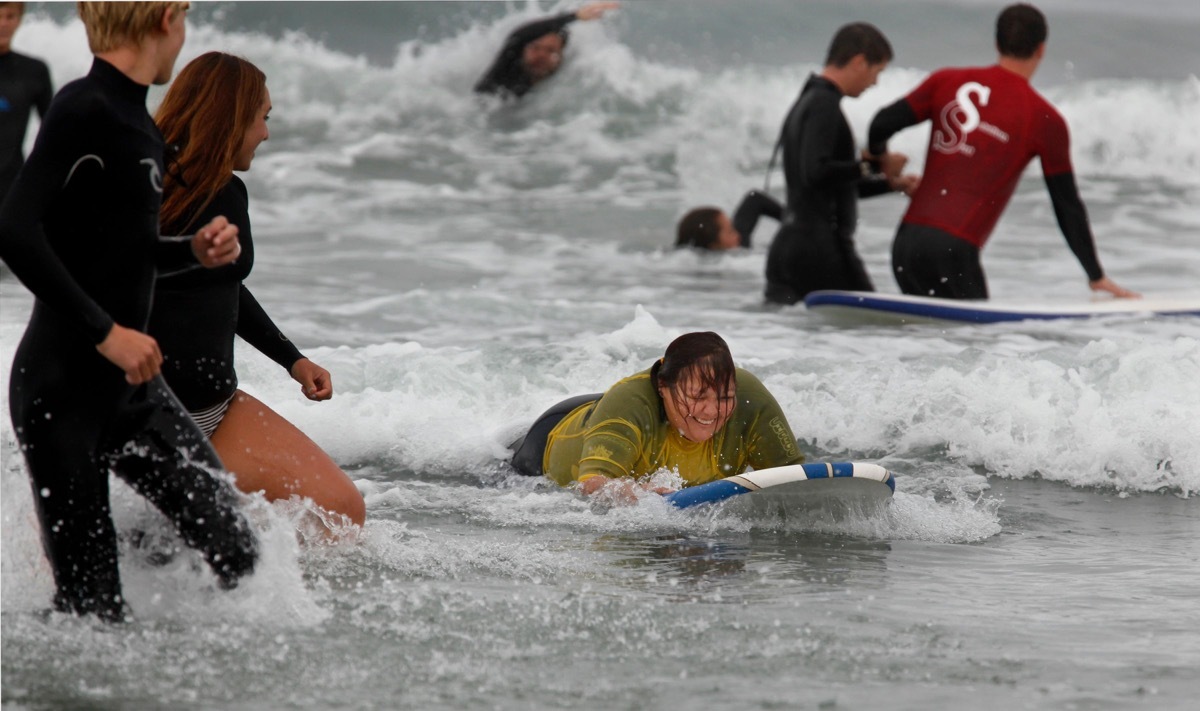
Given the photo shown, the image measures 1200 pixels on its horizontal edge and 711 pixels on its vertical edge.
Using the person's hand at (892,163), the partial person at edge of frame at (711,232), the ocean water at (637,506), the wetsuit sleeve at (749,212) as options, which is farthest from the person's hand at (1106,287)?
the partial person at edge of frame at (711,232)

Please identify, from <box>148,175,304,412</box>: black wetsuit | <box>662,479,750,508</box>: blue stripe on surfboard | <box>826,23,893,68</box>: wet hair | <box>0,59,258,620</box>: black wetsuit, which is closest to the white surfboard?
<box>826,23,893,68</box>: wet hair

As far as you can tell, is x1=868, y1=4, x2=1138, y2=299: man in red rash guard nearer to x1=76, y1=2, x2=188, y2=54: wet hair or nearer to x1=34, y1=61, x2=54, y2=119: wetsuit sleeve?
x1=34, y1=61, x2=54, y2=119: wetsuit sleeve

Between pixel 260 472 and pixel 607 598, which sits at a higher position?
pixel 260 472

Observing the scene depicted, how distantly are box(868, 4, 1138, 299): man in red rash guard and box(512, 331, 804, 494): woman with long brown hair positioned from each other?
3.26 meters

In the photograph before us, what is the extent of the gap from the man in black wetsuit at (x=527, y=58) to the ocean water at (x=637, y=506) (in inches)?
53.9

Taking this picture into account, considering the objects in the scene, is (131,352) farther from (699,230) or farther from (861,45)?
(699,230)

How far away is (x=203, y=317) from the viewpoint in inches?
153

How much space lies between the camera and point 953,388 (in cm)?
672

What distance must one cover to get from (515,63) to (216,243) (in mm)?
14138

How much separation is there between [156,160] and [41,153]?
0.26 m

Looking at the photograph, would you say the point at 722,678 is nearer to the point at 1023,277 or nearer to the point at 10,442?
the point at 10,442

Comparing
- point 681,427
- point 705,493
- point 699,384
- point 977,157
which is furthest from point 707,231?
point 705,493

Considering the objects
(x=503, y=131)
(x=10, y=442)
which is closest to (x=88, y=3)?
(x=10, y=442)

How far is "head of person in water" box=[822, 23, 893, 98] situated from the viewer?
8.11 metres
